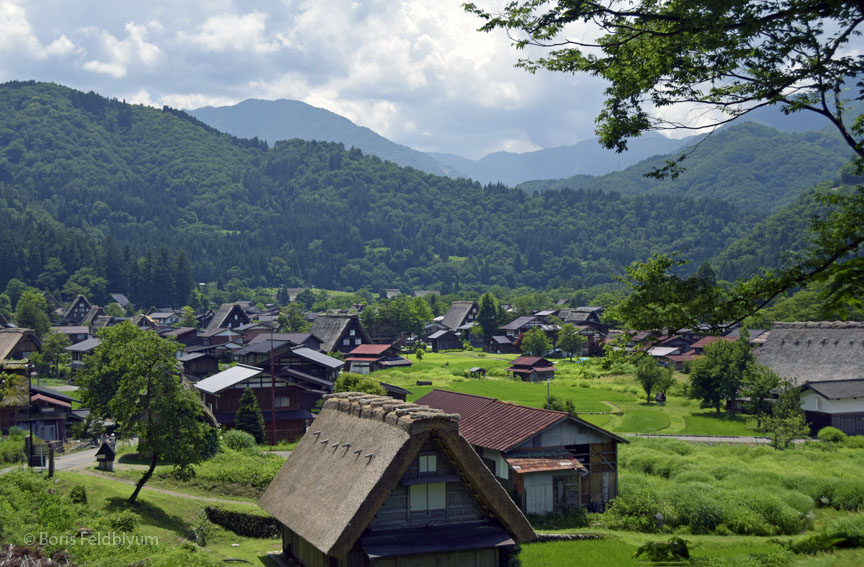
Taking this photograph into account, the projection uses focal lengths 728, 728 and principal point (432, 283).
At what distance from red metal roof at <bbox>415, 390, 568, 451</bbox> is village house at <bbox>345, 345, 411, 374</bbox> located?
47.2 metres

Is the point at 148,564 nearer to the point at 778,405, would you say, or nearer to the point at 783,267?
the point at 783,267

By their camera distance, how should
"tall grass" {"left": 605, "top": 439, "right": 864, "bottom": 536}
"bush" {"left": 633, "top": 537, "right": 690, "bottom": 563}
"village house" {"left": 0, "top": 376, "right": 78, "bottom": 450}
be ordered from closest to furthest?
"bush" {"left": 633, "top": 537, "right": 690, "bottom": 563} < "tall grass" {"left": 605, "top": 439, "right": 864, "bottom": 536} < "village house" {"left": 0, "top": 376, "right": 78, "bottom": 450}

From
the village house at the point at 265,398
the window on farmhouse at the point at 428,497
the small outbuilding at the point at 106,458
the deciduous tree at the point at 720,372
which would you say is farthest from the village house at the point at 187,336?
the window on farmhouse at the point at 428,497

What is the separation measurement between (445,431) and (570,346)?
85.1 metres

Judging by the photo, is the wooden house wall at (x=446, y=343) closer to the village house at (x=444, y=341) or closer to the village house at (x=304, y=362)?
the village house at (x=444, y=341)

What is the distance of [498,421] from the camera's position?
106 feet

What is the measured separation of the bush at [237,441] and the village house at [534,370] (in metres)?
44.5

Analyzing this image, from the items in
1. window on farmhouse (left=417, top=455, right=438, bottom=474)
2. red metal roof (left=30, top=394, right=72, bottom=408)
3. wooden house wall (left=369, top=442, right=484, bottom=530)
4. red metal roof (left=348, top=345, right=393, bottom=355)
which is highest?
window on farmhouse (left=417, top=455, right=438, bottom=474)

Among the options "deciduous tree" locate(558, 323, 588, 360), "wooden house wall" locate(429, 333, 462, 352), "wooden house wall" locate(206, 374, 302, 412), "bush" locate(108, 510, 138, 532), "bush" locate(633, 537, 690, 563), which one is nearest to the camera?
"bush" locate(633, 537, 690, 563)

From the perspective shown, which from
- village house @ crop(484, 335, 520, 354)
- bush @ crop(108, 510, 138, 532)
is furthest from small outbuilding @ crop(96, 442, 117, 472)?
village house @ crop(484, 335, 520, 354)

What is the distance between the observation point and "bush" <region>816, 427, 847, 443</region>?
47.1 m

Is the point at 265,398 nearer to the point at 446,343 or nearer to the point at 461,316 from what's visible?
the point at 446,343

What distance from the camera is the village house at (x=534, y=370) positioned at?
79375 millimetres

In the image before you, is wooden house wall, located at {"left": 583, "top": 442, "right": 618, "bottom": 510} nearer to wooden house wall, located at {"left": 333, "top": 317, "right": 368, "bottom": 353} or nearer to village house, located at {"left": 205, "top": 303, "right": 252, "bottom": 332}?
wooden house wall, located at {"left": 333, "top": 317, "right": 368, "bottom": 353}
